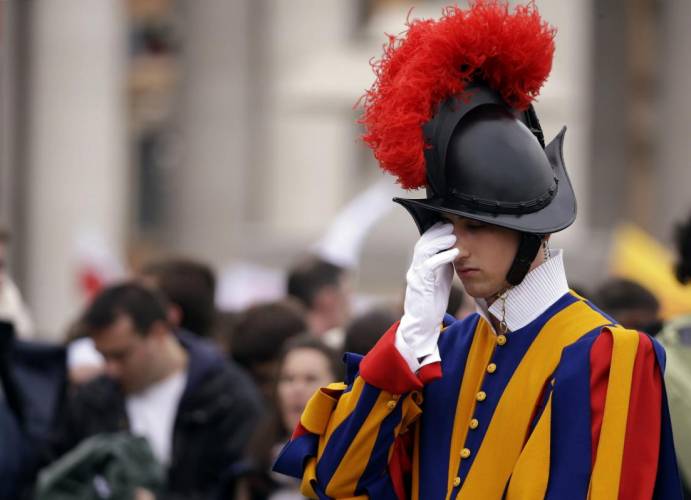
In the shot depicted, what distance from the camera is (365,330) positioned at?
645 centimetres

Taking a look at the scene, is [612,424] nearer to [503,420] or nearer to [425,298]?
[503,420]

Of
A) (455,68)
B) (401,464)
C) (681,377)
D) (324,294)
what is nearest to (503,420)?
(401,464)

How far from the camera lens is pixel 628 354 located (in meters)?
3.90

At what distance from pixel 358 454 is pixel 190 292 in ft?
15.4

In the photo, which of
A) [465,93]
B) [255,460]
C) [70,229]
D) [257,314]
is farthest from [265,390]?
[70,229]

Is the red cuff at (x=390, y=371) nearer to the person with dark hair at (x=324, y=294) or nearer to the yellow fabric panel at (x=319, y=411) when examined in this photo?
the yellow fabric panel at (x=319, y=411)

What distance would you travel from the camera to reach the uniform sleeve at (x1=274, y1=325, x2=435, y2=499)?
4.12m

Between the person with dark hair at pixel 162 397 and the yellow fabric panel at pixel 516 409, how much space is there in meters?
3.29

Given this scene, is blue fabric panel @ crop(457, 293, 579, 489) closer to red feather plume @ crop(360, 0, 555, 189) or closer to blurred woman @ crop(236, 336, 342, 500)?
red feather plume @ crop(360, 0, 555, 189)

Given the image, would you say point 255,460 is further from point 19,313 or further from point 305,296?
point 305,296

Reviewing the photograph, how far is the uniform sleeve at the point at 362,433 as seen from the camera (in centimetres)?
412

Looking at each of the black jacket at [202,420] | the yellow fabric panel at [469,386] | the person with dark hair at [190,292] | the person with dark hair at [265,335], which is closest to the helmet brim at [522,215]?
the yellow fabric panel at [469,386]

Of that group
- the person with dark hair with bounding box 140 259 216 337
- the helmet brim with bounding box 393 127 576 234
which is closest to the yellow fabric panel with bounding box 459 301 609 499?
the helmet brim with bounding box 393 127 576 234

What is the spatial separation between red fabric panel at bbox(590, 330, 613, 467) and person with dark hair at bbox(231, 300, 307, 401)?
3.94m
